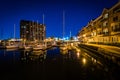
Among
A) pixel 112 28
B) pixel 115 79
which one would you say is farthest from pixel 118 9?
pixel 115 79

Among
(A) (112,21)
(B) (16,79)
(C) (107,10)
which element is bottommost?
(B) (16,79)

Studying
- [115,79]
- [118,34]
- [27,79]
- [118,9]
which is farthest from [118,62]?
[118,9]

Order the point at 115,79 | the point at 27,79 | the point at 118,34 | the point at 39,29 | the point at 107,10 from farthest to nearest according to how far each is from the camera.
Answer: the point at 39,29 < the point at 107,10 < the point at 118,34 < the point at 27,79 < the point at 115,79

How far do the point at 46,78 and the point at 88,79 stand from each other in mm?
5600

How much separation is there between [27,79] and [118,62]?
17024mm

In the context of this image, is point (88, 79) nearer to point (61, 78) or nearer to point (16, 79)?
point (61, 78)

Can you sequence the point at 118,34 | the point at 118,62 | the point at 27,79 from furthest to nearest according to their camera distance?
the point at 118,34 → the point at 118,62 → the point at 27,79

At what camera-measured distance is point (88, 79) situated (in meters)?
22.2

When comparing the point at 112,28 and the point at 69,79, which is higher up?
the point at 112,28

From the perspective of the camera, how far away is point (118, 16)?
53094mm

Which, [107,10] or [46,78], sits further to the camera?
[107,10]

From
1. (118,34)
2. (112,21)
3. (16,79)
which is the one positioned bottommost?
(16,79)

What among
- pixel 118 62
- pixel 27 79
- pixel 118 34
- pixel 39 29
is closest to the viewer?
pixel 27 79

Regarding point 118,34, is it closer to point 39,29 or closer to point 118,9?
point 118,9
